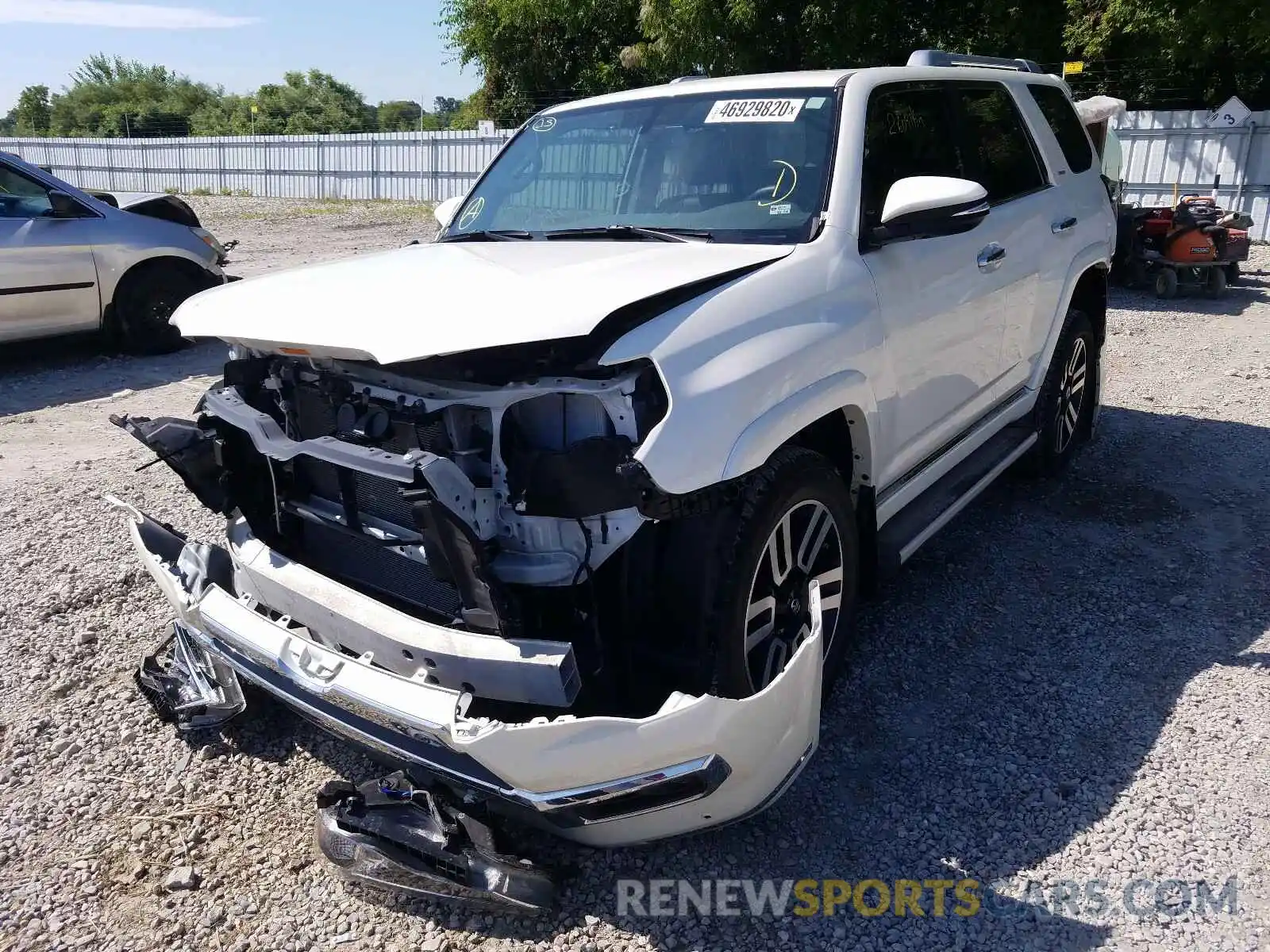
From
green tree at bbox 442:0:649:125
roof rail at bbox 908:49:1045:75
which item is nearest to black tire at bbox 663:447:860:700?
roof rail at bbox 908:49:1045:75

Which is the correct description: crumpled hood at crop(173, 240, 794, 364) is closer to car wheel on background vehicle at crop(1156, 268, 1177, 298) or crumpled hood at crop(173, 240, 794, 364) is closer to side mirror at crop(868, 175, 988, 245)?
side mirror at crop(868, 175, 988, 245)

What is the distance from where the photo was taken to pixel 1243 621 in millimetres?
3973

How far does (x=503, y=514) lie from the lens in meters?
2.51

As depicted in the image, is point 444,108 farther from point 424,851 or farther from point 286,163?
point 424,851

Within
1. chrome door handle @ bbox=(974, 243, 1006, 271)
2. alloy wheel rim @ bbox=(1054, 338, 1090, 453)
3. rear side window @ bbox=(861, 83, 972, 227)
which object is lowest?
alloy wheel rim @ bbox=(1054, 338, 1090, 453)

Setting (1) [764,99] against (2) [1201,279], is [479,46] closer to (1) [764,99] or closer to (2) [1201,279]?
(2) [1201,279]

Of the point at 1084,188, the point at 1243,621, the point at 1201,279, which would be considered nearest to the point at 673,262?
the point at 1243,621

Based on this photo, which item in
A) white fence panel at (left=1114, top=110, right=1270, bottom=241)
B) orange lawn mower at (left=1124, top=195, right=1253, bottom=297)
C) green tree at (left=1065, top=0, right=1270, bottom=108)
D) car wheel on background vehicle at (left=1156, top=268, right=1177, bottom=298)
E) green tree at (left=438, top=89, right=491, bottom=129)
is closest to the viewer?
orange lawn mower at (left=1124, top=195, right=1253, bottom=297)

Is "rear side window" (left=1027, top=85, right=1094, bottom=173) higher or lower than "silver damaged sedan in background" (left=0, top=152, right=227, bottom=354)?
higher

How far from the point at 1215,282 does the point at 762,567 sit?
1109cm

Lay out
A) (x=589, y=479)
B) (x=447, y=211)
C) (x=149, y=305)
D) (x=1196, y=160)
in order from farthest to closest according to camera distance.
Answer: (x=1196, y=160) → (x=149, y=305) → (x=447, y=211) → (x=589, y=479)

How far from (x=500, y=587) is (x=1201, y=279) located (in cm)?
1194

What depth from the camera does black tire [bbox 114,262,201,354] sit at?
8.60 meters

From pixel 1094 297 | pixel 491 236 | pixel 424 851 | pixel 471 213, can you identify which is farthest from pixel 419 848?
pixel 1094 297
